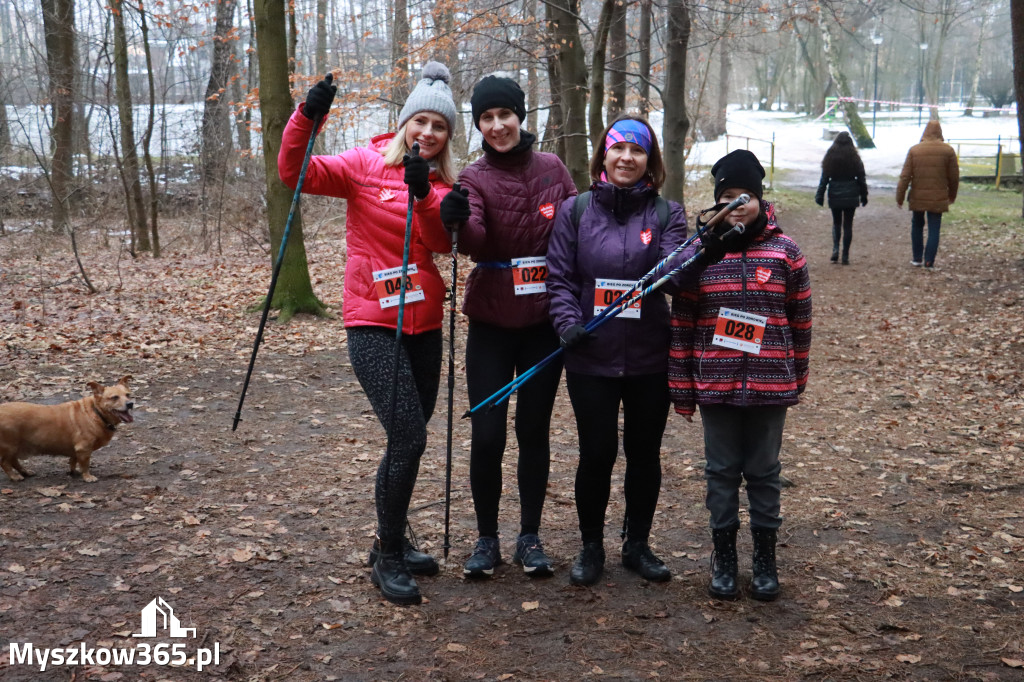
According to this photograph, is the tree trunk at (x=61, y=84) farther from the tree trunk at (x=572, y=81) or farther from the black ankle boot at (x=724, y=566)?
the black ankle boot at (x=724, y=566)

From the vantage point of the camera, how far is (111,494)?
17.1 feet

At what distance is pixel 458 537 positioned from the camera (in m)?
4.81

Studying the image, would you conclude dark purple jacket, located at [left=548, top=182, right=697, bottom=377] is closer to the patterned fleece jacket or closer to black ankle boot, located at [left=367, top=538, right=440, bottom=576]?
the patterned fleece jacket

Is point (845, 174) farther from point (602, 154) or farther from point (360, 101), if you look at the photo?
point (602, 154)

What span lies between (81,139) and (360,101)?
6.02 meters

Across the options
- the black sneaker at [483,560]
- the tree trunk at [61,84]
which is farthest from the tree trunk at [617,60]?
the black sneaker at [483,560]

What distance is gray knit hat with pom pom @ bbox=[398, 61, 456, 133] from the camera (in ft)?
12.5

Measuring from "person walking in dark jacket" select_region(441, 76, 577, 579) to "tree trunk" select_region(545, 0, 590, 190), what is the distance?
292 inches

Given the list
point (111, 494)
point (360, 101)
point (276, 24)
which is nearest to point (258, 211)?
point (360, 101)

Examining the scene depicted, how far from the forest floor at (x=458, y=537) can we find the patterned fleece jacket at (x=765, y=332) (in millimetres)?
982

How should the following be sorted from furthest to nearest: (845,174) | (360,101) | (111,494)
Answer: (360,101), (845,174), (111,494)

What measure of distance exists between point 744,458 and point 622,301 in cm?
93

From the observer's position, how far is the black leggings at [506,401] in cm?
395

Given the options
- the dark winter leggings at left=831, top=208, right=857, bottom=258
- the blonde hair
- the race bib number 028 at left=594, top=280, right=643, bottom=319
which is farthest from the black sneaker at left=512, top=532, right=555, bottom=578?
the dark winter leggings at left=831, top=208, right=857, bottom=258
